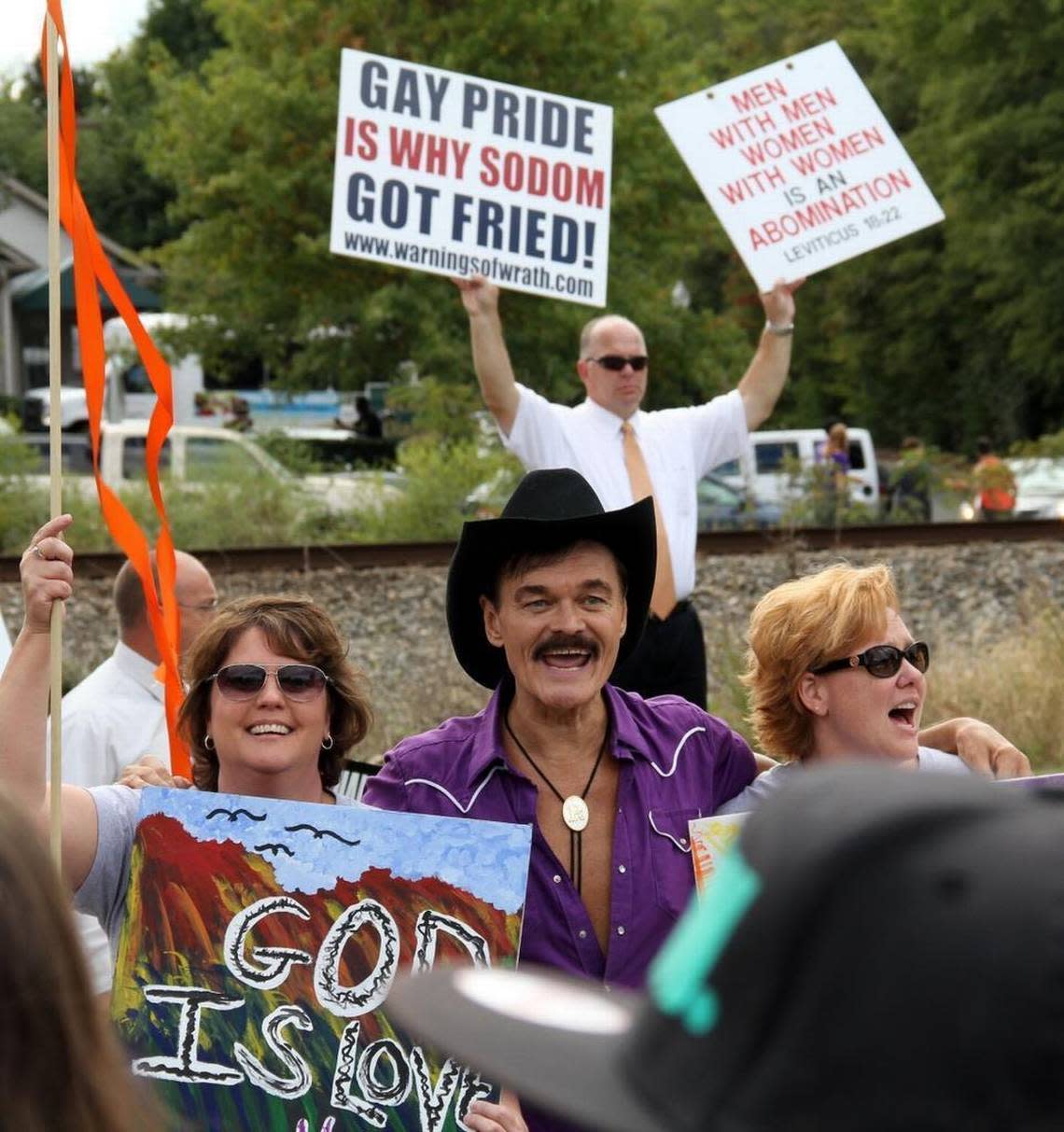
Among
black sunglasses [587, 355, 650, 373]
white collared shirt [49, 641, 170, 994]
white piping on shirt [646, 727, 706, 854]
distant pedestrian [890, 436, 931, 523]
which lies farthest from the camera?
distant pedestrian [890, 436, 931, 523]

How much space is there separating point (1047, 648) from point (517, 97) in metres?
4.13

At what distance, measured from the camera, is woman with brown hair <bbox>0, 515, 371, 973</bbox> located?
3.51 meters

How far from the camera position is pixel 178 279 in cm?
3219

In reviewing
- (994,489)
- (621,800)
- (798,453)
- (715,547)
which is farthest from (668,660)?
(798,453)

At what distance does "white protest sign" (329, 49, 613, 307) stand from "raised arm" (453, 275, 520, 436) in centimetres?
46

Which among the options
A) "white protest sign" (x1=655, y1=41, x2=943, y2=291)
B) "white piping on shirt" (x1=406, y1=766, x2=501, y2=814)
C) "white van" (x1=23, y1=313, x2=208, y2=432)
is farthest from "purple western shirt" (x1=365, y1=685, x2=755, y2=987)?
"white van" (x1=23, y1=313, x2=208, y2=432)

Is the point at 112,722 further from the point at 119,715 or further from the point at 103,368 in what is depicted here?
the point at 103,368

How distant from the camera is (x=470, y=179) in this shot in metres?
7.55

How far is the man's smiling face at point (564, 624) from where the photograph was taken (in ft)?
12.5

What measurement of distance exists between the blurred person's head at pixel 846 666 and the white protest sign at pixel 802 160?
13.0 ft

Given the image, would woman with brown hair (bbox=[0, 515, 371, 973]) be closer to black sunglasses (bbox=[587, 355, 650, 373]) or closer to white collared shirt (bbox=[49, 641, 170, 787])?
white collared shirt (bbox=[49, 641, 170, 787])

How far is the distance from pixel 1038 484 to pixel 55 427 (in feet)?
67.1

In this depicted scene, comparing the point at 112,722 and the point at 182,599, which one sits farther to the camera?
the point at 182,599

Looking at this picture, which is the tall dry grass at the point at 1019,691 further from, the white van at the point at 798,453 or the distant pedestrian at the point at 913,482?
the white van at the point at 798,453
